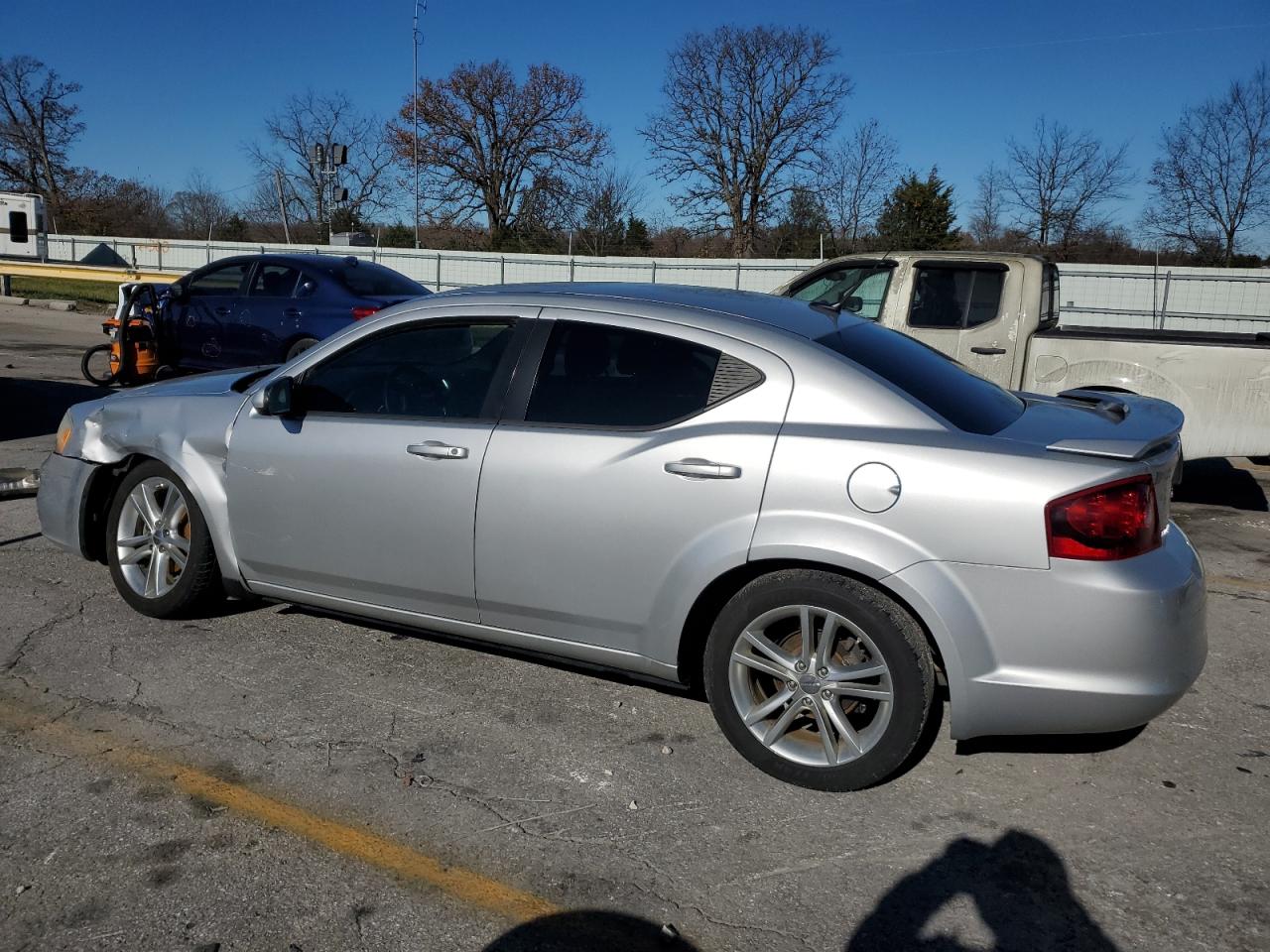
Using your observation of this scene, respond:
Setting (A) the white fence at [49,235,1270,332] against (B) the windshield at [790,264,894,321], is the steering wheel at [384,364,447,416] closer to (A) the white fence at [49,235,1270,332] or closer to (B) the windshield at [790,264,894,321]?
(B) the windshield at [790,264,894,321]

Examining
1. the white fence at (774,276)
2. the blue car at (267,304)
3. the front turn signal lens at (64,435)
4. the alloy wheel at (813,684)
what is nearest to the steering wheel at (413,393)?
the alloy wheel at (813,684)

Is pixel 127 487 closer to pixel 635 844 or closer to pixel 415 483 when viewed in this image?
pixel 415 483

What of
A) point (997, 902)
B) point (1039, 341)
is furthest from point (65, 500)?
point (1039, 341)

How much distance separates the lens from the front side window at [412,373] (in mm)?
4258

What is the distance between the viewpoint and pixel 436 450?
4.10m

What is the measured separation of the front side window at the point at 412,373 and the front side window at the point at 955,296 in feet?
17.4

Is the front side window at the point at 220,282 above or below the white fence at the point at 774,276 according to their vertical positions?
below

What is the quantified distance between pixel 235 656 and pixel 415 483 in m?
1.23

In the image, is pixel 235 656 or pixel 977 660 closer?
pixel 977 660

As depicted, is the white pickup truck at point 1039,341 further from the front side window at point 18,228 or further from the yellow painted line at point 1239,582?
the front side window at point 18,228

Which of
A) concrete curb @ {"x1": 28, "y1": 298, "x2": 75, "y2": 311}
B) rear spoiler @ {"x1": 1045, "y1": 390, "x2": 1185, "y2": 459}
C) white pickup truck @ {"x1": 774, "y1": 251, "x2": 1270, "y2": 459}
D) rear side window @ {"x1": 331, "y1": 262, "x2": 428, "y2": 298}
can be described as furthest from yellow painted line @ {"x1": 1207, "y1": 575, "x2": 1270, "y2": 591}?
concrete curb @ {"x1": 28, "y1": 298, "x2": 75, "y2": 311}

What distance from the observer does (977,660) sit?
331 cm

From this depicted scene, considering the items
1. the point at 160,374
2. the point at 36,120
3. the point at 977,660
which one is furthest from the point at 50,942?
the point at 36,120

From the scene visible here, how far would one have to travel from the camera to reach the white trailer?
31.5 metres
